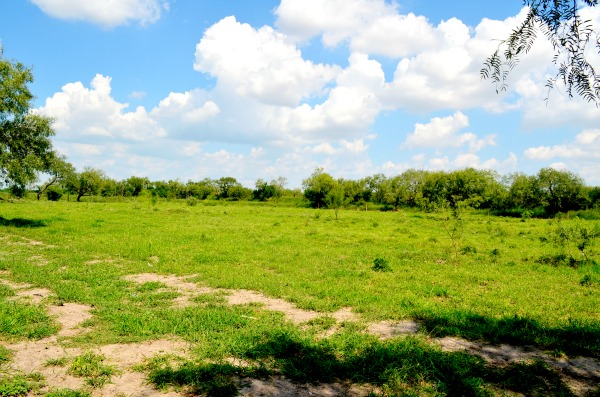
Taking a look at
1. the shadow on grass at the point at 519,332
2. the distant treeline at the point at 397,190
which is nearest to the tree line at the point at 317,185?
the distant treeline at the point at 397,190

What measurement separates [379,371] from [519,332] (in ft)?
13.8

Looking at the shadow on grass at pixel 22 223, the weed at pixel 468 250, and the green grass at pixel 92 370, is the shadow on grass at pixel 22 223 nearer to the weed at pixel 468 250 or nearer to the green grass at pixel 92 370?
the green grass at pixel 92 370

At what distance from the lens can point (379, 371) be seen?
6.57m

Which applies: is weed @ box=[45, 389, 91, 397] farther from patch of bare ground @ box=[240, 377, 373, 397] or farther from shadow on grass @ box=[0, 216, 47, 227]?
shadow on grass @ box=[0, 216, 47, 227]

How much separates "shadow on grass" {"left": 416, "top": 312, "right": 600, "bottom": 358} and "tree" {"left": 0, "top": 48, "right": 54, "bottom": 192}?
92.8 feet

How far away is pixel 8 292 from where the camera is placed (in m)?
11.0

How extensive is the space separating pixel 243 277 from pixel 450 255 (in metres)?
11.7

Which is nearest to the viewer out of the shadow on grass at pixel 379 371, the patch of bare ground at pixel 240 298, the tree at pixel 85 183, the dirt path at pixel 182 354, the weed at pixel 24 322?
the dirt path at pixel 182 354

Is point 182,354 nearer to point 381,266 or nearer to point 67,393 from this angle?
point 67,393

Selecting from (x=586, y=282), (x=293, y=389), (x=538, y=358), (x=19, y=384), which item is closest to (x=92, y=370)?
(x=19, y=384)

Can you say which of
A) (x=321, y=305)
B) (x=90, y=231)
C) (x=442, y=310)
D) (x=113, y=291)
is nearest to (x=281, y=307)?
(x=321, y=305)

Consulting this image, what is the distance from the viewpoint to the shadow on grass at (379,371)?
6043mm

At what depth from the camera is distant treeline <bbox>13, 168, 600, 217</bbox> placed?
7544 centimetres

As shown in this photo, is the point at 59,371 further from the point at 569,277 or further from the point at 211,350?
the point at 569,277
